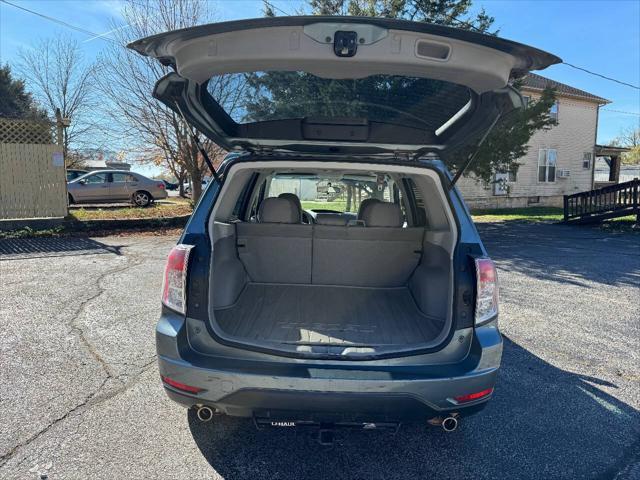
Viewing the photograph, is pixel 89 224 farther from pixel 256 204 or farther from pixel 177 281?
pixel 177 281

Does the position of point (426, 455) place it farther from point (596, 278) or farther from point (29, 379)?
point (596, 278)

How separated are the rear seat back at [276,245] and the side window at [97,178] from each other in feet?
47.9

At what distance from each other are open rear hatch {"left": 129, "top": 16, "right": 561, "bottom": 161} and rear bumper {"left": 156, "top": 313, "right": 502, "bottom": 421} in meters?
1.30

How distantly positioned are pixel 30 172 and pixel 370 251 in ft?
31.1

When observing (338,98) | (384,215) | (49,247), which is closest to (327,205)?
(384,215)

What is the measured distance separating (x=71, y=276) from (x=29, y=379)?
3357mm

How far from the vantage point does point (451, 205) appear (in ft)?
8.41

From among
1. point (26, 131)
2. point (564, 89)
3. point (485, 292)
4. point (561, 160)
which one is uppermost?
point (564, 89)

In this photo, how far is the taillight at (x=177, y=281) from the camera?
2248 mm

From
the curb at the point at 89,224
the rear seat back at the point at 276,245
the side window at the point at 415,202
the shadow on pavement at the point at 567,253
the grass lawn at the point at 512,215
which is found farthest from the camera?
the grass lawn at the point at 512,215

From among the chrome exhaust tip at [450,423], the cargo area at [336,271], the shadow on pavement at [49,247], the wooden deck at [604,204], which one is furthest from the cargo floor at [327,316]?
the wooden deck at [604,204]

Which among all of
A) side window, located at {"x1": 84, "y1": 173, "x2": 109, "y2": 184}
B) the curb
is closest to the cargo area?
the curb

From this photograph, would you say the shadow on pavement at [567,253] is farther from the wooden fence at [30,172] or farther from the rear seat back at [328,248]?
the wooden fence at [30,172]

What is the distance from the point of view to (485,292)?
89.1 inches
